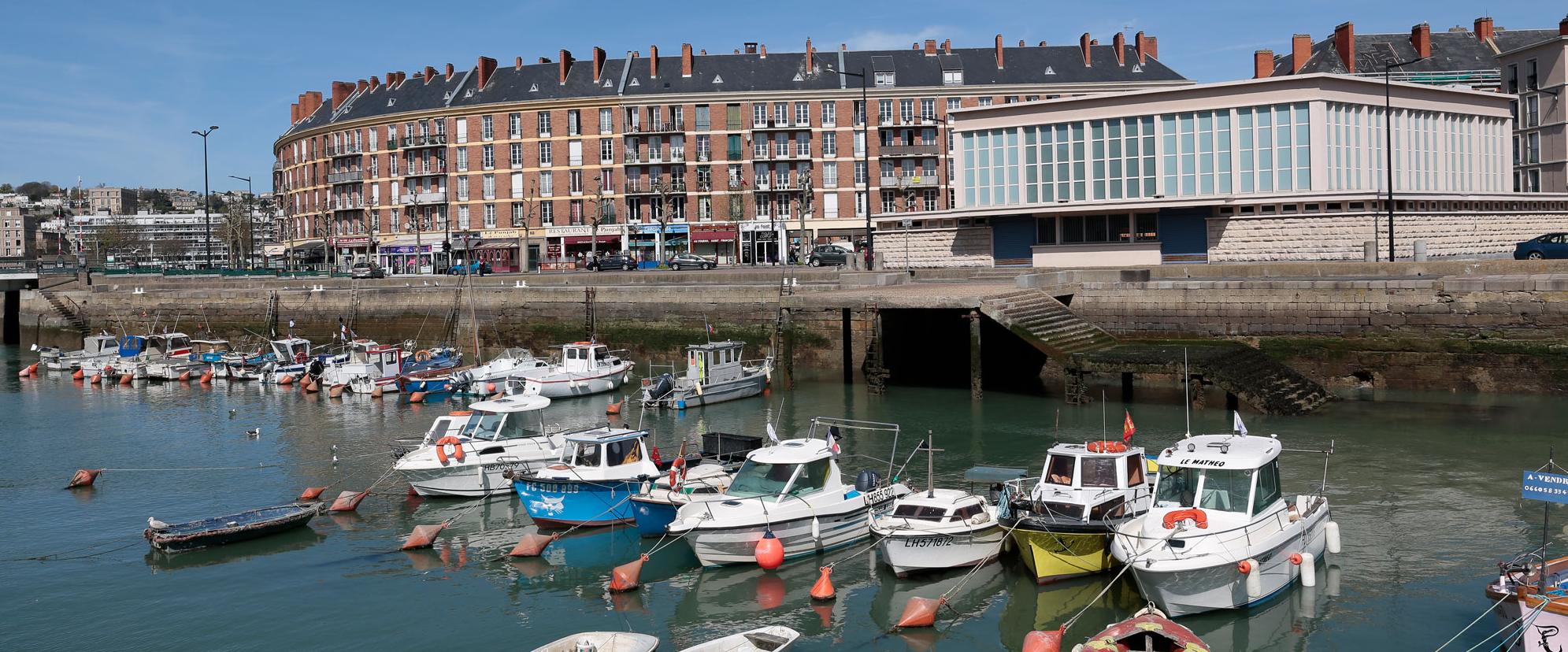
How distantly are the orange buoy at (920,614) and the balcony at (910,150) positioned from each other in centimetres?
6613

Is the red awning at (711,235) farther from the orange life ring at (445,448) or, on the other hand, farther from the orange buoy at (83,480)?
the orange life ring at (445,448)

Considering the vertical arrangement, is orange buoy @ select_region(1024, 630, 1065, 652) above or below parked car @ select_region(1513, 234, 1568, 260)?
below

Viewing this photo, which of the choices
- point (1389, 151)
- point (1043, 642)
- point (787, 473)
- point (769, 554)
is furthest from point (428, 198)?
point (1043, 642)

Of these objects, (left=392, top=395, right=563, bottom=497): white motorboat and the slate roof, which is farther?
the slate roof

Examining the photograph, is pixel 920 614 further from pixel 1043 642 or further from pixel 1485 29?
pixel 1485 29

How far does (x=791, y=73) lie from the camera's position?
81875 mm

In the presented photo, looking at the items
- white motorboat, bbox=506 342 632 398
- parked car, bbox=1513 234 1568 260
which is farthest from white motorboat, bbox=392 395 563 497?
parked car, bbox=1513 234 1568 260

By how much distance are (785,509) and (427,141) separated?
7228 centimetres

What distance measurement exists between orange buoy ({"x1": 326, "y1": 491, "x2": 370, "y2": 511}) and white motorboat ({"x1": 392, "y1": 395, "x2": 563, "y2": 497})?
99 cm

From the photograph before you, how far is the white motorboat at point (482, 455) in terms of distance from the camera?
2527cm

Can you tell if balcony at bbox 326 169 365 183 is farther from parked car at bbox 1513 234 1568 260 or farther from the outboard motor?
the outboard motor

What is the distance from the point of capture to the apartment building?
8075cm

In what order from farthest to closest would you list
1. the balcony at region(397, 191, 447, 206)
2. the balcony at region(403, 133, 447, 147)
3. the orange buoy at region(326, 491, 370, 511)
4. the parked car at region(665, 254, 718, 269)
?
the balcony at region(397, 191, 447, 206), the balcony at region(403, 133, 447, 147), the parked car at region(665, 254, 718, 269), the orange buoy at region(326, 491, 370, 511)

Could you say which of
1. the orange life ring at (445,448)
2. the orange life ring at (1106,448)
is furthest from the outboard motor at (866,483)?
the orange life ring at (445,448)
